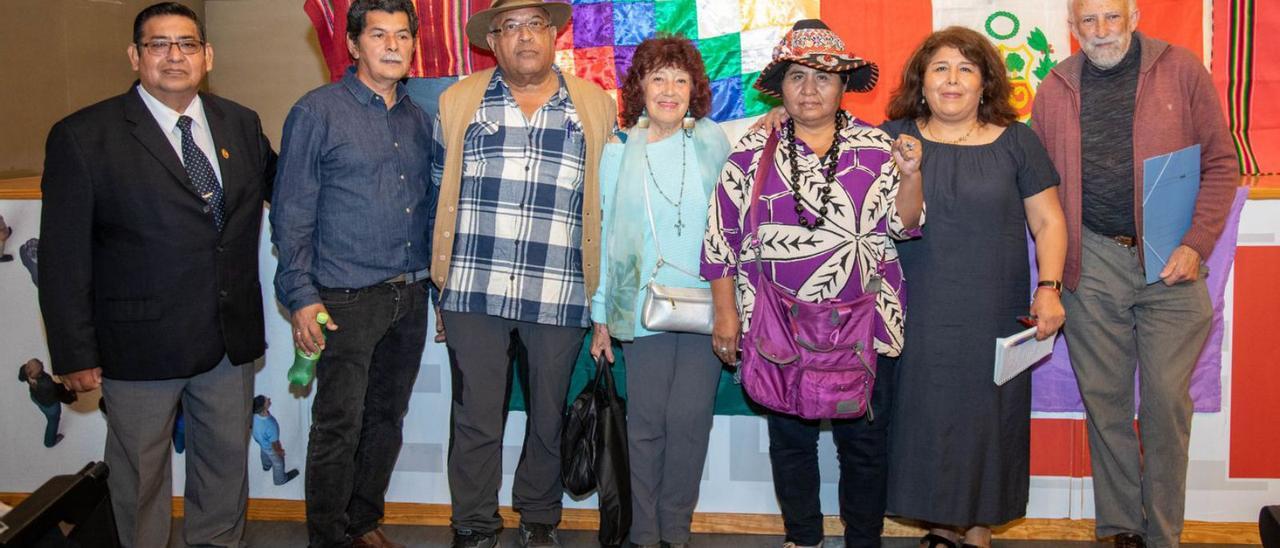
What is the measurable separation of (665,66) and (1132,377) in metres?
1.75

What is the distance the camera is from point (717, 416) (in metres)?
3.42

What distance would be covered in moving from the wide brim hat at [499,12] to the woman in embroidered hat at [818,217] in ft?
2.37

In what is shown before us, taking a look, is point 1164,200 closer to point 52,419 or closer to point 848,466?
point 848,466

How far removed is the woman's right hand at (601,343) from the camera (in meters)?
2.98

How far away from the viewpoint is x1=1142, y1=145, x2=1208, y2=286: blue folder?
110 inches

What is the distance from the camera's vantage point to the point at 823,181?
260 centimetres

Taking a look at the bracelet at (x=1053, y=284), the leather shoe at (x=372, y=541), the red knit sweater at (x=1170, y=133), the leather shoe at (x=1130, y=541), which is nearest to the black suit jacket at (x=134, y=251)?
the leather shoe at (x=372, y=541)

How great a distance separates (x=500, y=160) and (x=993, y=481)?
1.74 metres

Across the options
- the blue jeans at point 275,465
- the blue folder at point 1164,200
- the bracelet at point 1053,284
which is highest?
the blue folder at point 1164,200

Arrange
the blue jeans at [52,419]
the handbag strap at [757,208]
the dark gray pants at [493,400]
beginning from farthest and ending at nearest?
the blue jeans at [52,419]
the dark gray pants at [493,400]
the handbag strap at [757,208]

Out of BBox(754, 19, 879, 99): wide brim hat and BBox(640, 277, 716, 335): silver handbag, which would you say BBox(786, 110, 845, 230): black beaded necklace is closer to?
BBox(754, 19, 879, 99): wide brim hat

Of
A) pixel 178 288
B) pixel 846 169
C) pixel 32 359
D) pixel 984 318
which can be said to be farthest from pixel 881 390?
pixel 32 359

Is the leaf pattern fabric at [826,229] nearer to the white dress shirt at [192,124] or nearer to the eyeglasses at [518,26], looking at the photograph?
the eyeglasses at [518,26]

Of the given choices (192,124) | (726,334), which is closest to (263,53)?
(192,124)
